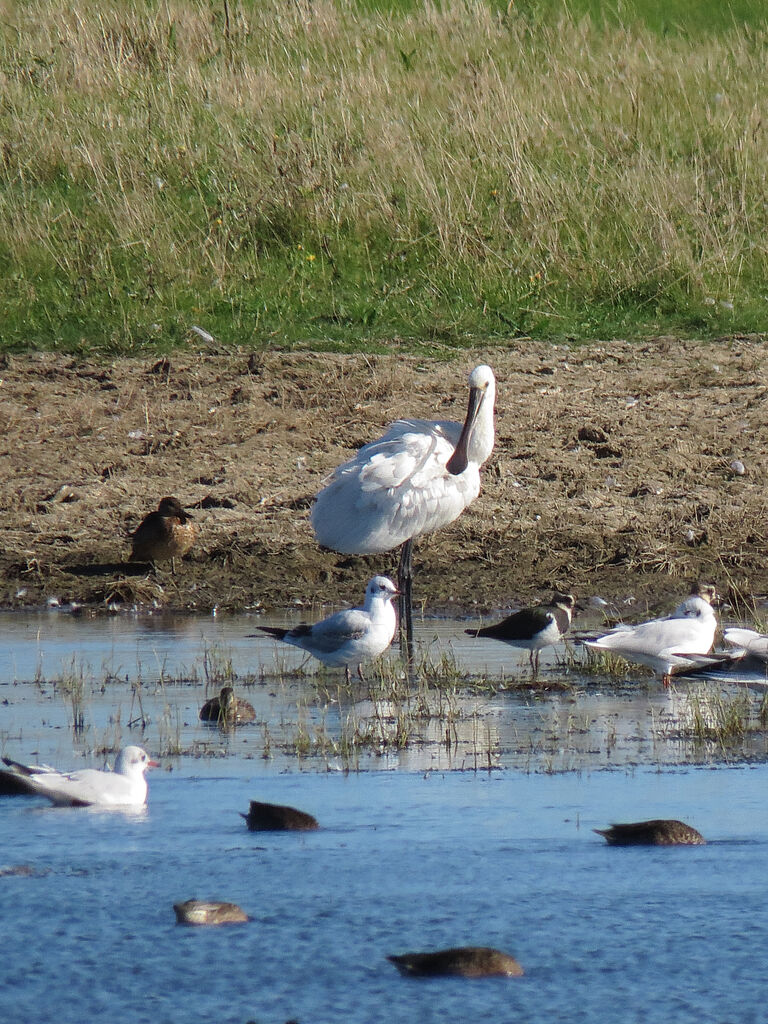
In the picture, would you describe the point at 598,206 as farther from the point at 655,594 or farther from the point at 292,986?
the point at 292,986

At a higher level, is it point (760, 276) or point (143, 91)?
point (143, 91)

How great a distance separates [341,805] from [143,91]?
12511 millimetres

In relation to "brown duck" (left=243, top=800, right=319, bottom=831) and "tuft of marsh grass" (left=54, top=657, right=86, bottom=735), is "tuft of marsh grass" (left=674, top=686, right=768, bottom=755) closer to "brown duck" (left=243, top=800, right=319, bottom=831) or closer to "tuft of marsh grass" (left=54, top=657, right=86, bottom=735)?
"brown duck" (left=243, top=800, right=319, bottom=831)

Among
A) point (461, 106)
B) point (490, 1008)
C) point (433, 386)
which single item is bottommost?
point (490, 1008)

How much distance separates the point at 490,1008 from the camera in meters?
4.43

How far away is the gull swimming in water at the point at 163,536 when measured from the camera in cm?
1052

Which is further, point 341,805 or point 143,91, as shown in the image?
point 143,91

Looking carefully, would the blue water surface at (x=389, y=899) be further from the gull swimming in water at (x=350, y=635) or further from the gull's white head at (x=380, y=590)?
the gull's white head at (x=380, y=590)

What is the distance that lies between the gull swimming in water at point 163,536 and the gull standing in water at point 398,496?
1085mm

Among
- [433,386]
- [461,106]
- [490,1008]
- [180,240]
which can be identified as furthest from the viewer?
[461,106]

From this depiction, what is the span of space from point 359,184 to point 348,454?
4373 mm

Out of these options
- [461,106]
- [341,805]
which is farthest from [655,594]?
[461,106]

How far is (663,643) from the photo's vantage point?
8156mm

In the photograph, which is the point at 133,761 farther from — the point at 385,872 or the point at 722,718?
the point at 722,718
